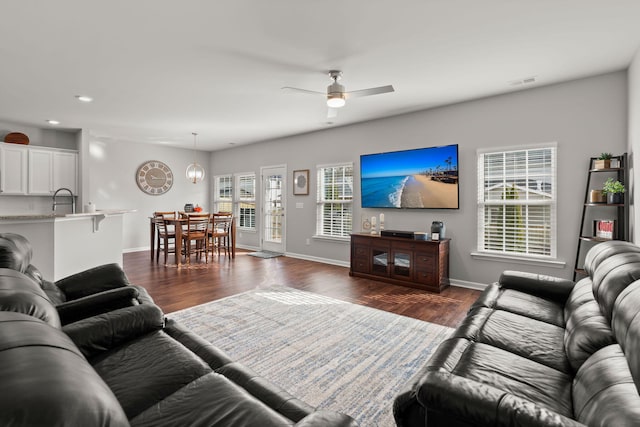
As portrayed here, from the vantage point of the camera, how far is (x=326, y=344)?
2.77 meters

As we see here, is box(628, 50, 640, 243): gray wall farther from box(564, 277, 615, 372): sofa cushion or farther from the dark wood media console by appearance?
the dark wood media console

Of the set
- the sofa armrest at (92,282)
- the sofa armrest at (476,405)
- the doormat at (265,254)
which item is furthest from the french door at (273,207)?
the sofa armrest at (476,405)

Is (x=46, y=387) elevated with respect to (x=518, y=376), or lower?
elevated

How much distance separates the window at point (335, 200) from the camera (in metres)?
6.05

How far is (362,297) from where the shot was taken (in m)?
4.11

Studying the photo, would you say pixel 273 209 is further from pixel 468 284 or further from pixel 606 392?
pixel 606 392

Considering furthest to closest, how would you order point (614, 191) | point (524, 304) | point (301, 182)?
point (301, 182) < point (614, 191) < point (524, 304)

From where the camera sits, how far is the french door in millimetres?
7266

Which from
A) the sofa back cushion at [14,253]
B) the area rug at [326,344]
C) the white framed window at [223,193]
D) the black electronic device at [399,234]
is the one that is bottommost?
the area rug at [326,344]

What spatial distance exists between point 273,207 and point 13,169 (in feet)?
15.5

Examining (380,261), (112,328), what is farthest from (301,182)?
(112,328)

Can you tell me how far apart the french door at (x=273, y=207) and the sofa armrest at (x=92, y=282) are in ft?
15.6

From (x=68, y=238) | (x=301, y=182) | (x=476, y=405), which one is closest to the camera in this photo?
(x=476, y=405)

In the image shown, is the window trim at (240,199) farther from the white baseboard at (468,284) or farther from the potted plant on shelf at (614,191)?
the potted plant on shelf at (614,191)
